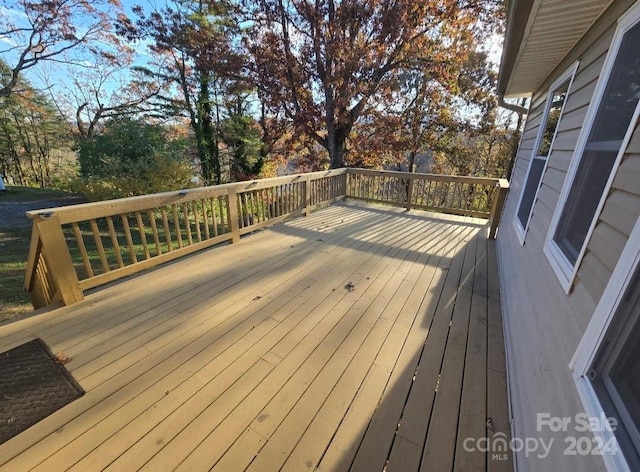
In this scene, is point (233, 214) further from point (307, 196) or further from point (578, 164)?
point (578, 164)

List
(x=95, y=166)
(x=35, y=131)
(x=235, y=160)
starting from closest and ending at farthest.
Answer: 1. (x=95, y=166)
2. (x=235, y=160)
3. (x=35, y=131)

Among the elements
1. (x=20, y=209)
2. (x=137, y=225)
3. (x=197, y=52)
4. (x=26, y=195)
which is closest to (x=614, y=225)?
(x=137, y=225)

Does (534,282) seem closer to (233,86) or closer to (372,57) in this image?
(372,57)

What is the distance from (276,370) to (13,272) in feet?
17.1

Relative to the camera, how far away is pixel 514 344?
187cm

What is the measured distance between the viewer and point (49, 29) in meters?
9.95

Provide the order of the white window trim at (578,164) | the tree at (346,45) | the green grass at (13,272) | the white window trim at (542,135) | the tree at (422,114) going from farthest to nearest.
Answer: the tree at (422,114)
the tree at (346,45)
the green grass at (13,272)
the white window trim at (542,135)
the white window trim at (578,164)

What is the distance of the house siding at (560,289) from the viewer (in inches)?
39.0

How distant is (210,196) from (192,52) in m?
8.49

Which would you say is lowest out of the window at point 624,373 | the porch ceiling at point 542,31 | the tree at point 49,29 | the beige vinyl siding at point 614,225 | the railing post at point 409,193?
the railing post at point 409,193

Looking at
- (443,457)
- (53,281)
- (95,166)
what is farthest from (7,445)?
(95,166)

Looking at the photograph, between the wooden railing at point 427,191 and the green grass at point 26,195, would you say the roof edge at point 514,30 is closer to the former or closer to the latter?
the wooden railing at point 427,191

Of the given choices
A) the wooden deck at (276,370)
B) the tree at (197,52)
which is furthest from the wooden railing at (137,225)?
the tree at (197,52)

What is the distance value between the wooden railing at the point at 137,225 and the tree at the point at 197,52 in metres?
6.31
